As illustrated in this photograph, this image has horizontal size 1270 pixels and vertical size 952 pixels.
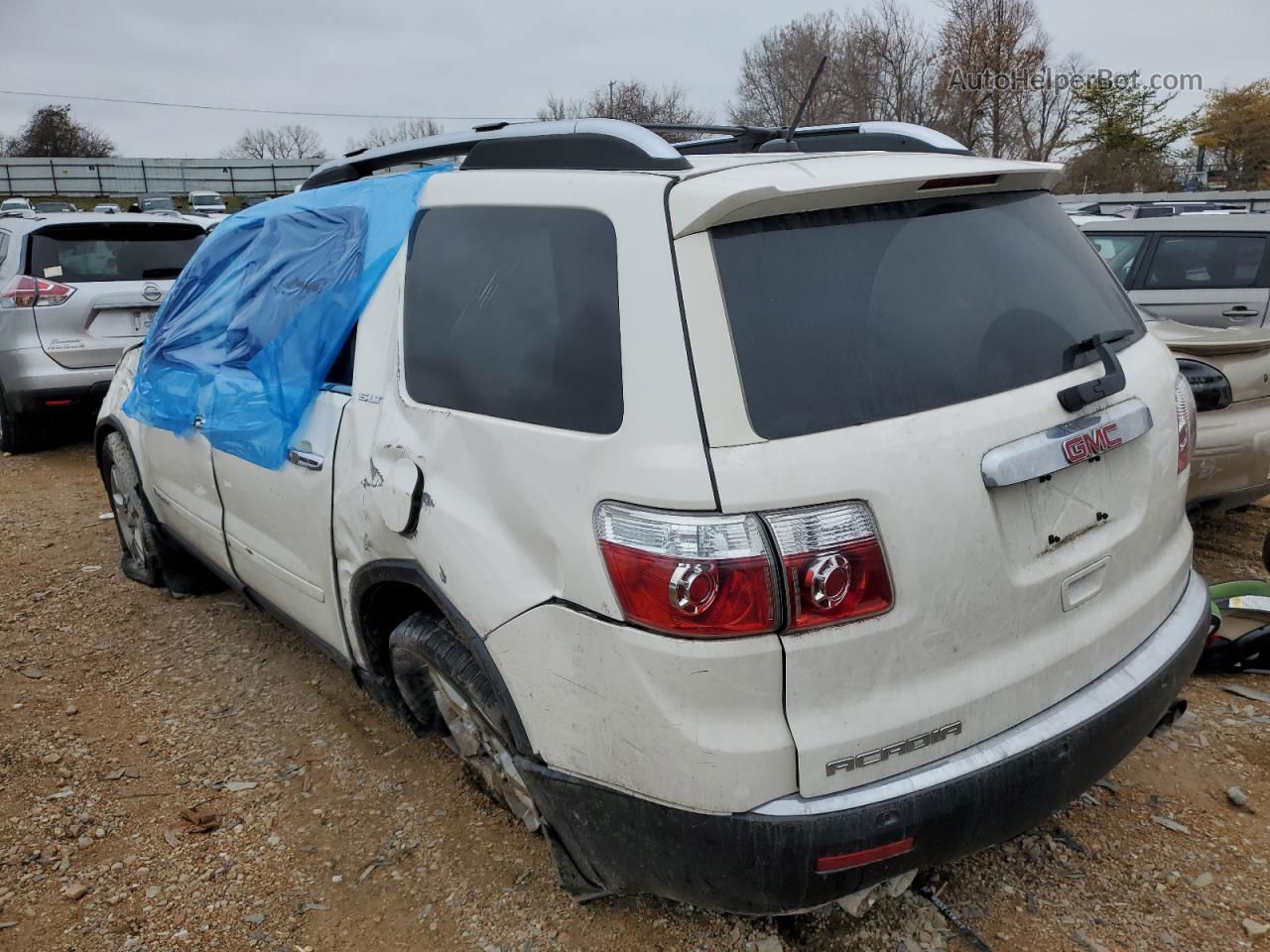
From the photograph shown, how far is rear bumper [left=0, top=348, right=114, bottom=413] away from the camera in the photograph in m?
7.12

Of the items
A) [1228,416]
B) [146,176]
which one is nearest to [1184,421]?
[1228,416]

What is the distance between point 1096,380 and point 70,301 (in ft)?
24.1

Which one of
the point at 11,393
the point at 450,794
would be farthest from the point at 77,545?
the point at 450,794

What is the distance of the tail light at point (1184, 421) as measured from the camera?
8.00ft

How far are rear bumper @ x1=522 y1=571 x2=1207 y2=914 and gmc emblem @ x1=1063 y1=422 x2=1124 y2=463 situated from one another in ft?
1.71

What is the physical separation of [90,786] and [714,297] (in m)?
2.71

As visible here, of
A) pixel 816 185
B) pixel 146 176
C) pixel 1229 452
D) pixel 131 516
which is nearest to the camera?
pixel 816 185

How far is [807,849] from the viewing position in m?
1.79

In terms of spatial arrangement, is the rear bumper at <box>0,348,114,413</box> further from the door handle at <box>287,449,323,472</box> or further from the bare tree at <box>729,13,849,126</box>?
the bare tree at <box>729,13,849,126</box>

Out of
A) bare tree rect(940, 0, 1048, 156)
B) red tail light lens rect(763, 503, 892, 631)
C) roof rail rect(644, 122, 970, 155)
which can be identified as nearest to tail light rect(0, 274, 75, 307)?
roof rail rect(644, 122, 970, 155)

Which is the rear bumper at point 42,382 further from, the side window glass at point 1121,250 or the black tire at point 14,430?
the side window glass at point 1121,250

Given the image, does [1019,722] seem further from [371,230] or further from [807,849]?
[371,230]

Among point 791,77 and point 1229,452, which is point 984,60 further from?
point 1229,452

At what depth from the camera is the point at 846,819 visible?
70.5 inches
